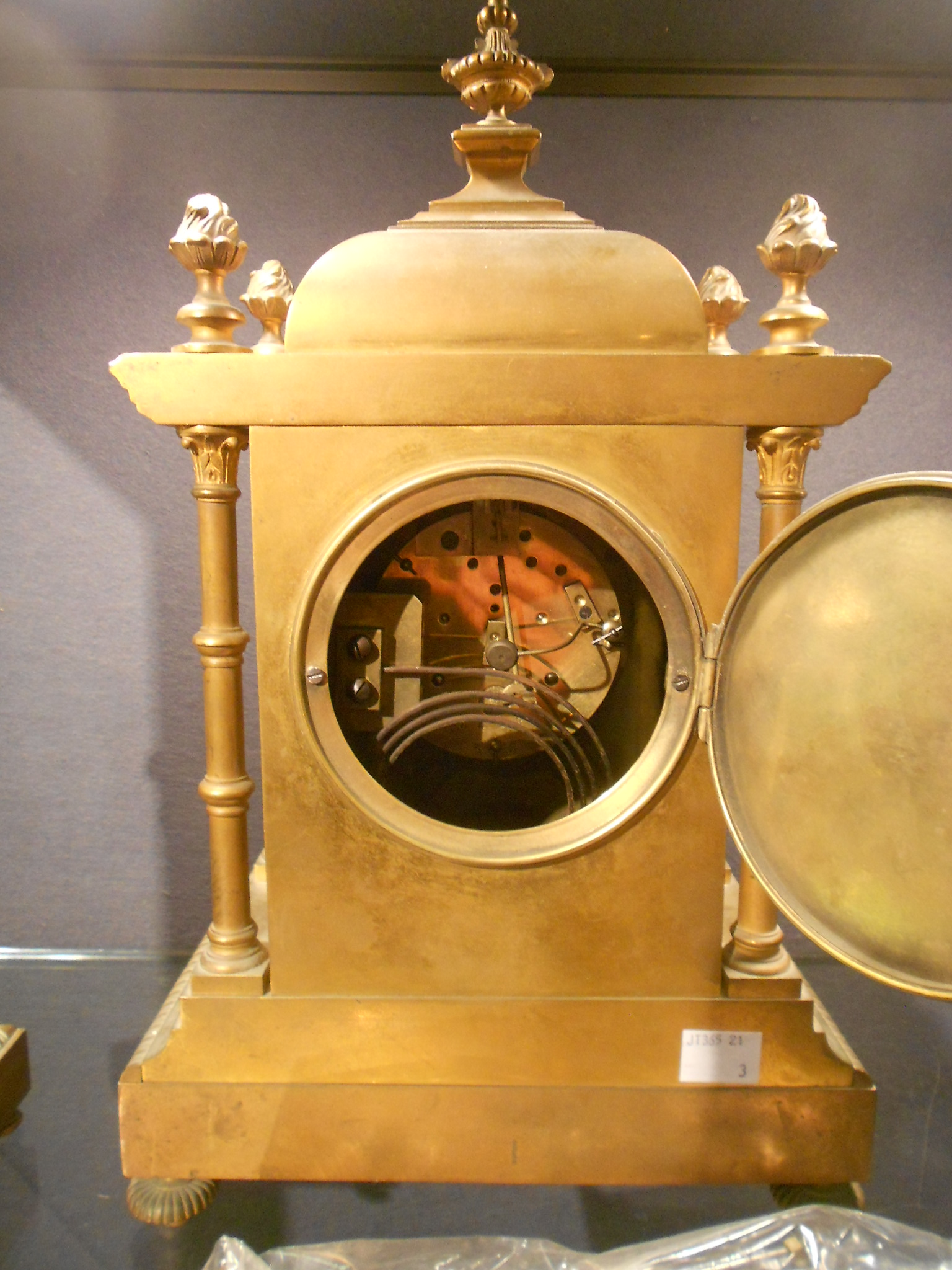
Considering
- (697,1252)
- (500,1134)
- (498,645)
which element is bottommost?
(697,1252)

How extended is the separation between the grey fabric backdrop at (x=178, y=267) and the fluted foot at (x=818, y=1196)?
109cm

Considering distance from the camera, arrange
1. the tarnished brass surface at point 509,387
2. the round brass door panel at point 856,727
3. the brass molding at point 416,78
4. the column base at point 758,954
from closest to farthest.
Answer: the round brass door panel at point 856,727, the tarnished brass surface at point 509,387, the column base at point 758,954, the brass molding at point 416,78

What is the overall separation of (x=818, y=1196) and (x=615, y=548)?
920 millimetres

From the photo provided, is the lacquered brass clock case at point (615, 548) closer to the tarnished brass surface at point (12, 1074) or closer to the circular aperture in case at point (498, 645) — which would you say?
the circular aperture in case at point (498, 645)

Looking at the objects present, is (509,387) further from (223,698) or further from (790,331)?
(223,698)

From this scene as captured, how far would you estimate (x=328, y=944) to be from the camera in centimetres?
117

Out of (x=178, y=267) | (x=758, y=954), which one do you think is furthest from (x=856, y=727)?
(x=178, y=267)

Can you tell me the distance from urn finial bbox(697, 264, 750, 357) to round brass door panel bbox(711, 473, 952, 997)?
594mm

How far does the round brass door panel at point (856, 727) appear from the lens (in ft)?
2.79

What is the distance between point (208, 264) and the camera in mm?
1115

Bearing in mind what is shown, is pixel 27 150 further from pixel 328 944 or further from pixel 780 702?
pixel 780 702

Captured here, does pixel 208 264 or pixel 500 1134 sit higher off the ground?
pixel 208 264

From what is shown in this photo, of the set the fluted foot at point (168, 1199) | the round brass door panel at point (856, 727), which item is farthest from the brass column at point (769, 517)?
the fluted foot at point (168, 1199)

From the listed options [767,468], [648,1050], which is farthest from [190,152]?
[648,1050]
